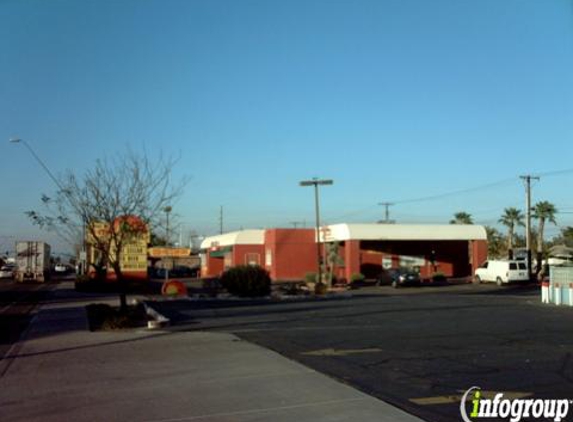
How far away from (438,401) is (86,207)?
56.0 ft

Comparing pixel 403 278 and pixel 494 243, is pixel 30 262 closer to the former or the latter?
pixel 403 278

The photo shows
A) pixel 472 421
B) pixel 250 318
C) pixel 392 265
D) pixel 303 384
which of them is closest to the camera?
pixel 472 421

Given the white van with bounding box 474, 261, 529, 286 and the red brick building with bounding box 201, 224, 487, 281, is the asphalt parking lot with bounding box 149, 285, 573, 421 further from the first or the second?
the red brick building with bounding box 201, 224, 487, 281

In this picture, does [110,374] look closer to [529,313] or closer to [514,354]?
[514,354]

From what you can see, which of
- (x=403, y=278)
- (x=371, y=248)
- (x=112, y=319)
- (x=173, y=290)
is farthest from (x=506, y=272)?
(x=112, y=319)

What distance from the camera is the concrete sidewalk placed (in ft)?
27.3

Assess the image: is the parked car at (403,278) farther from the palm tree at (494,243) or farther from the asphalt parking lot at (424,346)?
the palm tree at (494,243)

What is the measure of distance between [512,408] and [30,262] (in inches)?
2449

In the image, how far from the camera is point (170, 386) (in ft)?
33.4

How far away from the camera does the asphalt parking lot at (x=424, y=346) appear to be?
9.54 meters

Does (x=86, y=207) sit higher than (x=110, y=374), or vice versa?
(x=86, y=207)

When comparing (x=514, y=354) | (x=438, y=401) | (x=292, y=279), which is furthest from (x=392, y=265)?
(x=438, y=401)

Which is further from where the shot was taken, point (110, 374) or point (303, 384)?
point (110, 374)

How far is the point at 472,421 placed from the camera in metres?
7.68
